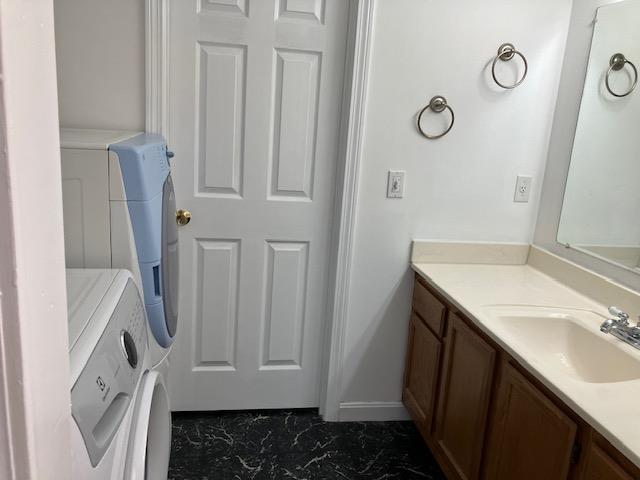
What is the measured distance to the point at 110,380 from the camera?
1015 mm

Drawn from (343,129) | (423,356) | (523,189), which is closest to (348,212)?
(343,129)

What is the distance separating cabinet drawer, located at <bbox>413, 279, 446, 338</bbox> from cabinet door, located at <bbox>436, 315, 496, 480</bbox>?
3.2 inches

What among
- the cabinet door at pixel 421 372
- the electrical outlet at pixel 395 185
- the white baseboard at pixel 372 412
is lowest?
the white baseboard at pixel 372 412

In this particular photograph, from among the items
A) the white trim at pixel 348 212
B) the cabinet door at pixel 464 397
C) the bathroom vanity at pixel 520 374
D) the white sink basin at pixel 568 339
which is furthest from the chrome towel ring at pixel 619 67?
Answer: the cabinet door at pixel 464 397

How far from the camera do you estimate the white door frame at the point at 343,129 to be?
209cm

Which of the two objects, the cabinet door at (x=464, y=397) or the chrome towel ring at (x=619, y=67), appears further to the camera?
the chrome towel ring at (x=619, y=67)

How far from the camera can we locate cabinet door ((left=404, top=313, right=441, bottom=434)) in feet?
7.14

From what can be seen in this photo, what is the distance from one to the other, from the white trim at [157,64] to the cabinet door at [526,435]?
1.57m

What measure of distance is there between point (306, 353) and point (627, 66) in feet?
5.82

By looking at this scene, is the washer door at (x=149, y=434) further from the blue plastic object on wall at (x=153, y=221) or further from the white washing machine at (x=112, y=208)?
the blue plastic object on wall at (x=153, y=221)

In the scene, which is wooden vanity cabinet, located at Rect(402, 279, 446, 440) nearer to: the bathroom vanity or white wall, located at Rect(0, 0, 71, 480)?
the bathroom vanity

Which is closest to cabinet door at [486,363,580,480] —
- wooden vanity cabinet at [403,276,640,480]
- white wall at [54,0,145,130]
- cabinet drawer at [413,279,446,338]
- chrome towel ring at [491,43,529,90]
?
wooden vanity cabinet at [403,276,640,480]

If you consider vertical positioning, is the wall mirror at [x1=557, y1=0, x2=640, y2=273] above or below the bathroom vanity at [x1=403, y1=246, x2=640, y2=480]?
above

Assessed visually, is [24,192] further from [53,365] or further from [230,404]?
[230,404]
